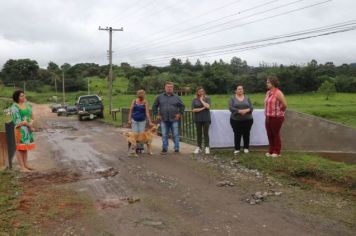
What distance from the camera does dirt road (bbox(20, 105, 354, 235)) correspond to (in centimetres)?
577

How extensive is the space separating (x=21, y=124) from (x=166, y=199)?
14.4 ft

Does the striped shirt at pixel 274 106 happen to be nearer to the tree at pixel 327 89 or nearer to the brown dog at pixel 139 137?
the brown dog at pixel 139 137

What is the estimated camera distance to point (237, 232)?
220 inches

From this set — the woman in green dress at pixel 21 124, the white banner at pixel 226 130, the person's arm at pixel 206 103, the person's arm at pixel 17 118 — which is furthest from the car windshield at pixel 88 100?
the person's arm at pixel 17 118

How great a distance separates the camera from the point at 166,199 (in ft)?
23.8

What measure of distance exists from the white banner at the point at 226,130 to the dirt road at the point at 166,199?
0.88 metres

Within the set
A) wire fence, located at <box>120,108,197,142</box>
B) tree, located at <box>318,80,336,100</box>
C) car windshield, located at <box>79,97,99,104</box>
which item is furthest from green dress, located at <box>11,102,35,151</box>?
tree, located at <box>318,80,336,100</box>

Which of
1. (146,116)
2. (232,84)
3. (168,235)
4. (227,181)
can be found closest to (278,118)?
(227,181)

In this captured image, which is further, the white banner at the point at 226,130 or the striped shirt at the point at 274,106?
the white banner at the point at 226,130

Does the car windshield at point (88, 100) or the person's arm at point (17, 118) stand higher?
the person's arm at point (17, 118)

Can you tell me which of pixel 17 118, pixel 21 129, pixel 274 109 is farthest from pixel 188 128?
pixel 17 118

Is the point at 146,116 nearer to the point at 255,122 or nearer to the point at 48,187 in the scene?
the point at 255,122

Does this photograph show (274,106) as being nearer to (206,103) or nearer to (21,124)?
(206,103)

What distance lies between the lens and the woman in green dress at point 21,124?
32.9 ft
